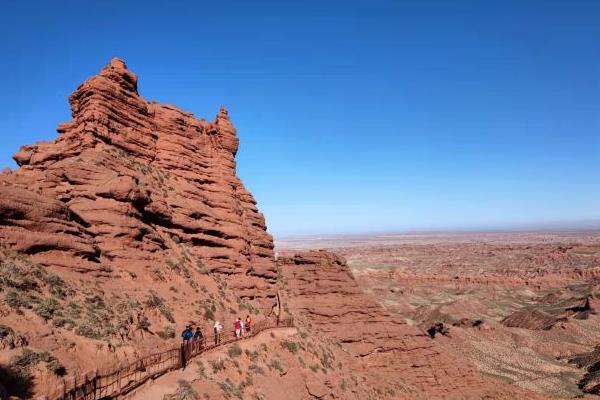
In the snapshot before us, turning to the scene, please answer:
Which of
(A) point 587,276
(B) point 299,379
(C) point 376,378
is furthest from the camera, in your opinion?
(A) point 587,276

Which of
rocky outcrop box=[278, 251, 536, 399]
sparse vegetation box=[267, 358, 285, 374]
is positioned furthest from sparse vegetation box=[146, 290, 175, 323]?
rocky outcrop box=[278, 251, 536, 399]

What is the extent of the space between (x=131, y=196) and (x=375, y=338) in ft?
75.0

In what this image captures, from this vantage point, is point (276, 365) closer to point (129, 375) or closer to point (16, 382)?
point (129, 375)

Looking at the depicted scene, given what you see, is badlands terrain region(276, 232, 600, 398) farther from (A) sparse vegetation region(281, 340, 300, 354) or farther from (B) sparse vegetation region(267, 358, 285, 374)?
(B) sparse vegetation region(267, 358, 285, 374)

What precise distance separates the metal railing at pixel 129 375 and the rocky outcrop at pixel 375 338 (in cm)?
1587

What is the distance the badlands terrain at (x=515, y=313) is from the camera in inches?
1975

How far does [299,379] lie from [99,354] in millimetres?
12288

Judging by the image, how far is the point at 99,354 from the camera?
50.9 feet

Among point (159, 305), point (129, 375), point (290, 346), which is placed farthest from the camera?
point (290, 346)

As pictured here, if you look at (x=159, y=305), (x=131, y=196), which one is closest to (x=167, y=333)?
(x=159, y=305)

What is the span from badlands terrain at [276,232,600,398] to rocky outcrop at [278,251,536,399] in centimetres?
547

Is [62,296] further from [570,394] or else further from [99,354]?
[570,394]

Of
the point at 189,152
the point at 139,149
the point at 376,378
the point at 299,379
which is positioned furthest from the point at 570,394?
the point at 139,149

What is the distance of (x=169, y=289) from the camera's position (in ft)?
79.2
